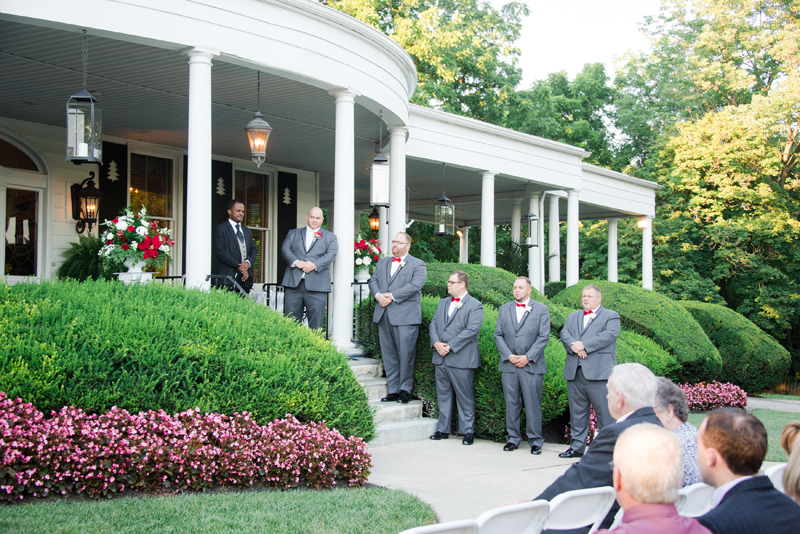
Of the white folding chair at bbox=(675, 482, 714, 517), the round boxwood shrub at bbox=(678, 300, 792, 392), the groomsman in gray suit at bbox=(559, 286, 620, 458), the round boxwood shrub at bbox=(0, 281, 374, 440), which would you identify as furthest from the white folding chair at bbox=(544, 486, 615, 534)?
the round boxwood shrub at bbox=(678, 300, 792, 392)

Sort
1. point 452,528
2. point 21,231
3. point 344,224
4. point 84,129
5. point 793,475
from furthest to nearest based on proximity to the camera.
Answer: point 21,231, point 344,224, point 84,129, point 793,475, point 452,528

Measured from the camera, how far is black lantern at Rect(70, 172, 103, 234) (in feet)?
39.8

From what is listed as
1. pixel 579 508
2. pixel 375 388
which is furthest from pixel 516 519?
pixel 375 388

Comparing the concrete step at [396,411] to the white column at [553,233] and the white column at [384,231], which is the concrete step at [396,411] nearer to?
the white column at [384,231]

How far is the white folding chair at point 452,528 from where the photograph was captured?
2.47m

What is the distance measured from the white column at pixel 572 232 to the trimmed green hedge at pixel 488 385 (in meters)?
9.75

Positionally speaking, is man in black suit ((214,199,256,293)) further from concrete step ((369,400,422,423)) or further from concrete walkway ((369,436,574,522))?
concrete walkway ((369,436,574,522))

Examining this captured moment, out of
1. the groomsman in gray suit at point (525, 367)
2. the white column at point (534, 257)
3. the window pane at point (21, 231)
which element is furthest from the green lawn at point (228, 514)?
the white column at point (534, 257)

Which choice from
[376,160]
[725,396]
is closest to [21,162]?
[376,160]

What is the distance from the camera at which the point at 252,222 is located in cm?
1522

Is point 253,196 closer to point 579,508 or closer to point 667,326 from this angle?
point 667,326

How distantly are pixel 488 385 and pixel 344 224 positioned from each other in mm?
3000

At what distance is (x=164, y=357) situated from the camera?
5.58m

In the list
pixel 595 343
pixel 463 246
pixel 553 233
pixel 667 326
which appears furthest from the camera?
pixel 463 246
